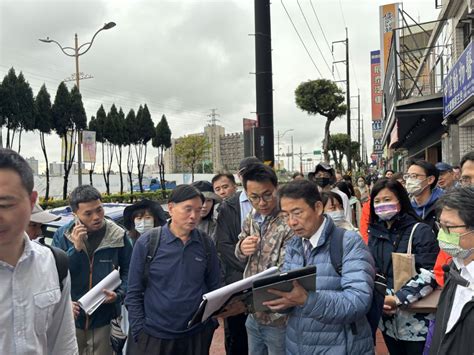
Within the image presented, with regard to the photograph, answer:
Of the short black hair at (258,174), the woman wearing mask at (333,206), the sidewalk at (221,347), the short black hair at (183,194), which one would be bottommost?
the sidewalk at (221,347)

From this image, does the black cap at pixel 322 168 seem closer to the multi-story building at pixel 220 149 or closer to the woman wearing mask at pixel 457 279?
the woman wearing mask at pixel 457 279

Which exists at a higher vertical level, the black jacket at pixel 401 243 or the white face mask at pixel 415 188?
the white face mask at pixel 415 188

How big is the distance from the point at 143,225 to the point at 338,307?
8.67ft

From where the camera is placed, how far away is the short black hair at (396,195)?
3049mm

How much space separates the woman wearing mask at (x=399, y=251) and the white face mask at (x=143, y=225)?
217cm

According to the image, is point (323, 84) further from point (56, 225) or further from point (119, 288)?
point (119, 288)

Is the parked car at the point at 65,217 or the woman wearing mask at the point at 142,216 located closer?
the woman wearing mask at the point at 142,216

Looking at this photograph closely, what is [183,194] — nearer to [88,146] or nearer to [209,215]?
[209,215]

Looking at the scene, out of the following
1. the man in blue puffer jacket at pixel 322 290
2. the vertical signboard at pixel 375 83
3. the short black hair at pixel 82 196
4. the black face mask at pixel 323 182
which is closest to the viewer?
the man in blue puffer jacket at pixel 322 290

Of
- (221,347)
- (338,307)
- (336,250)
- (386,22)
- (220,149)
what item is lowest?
(221,347)

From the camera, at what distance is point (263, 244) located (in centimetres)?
291

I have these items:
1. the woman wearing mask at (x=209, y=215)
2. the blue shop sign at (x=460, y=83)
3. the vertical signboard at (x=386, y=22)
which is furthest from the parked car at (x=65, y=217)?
the vertical signboard at (x=386, y=22)

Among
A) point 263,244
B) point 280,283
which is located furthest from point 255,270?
point 280,283

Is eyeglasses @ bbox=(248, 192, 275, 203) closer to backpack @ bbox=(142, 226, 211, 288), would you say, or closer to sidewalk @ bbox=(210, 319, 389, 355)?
backpack @ bbox=(142, 226, 211, 288)
